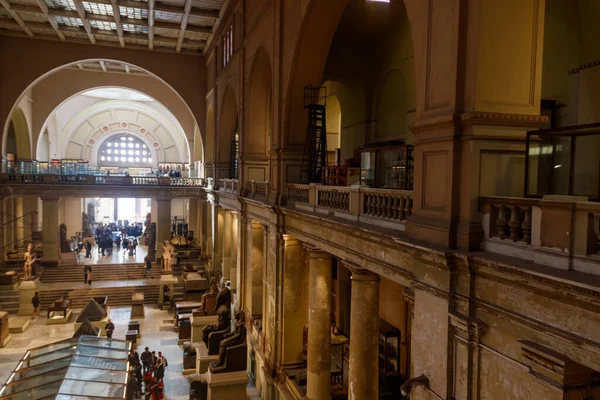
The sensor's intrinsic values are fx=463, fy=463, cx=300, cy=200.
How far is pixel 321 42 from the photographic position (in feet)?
34.0

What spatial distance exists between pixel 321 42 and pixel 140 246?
26132 mm

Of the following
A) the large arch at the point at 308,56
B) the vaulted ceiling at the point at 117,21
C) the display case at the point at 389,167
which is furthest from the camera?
the vaulted ceiling at the point at 117,21

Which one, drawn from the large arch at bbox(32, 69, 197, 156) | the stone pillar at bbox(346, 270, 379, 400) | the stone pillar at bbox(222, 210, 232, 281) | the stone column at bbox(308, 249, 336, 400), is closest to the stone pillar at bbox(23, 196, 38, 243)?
the large arch at bbox(32, 69, 197, 156)

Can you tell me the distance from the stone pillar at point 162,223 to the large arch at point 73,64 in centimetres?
474

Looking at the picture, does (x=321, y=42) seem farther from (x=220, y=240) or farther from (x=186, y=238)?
(x=186, y=238)

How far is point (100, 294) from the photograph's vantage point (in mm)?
21656

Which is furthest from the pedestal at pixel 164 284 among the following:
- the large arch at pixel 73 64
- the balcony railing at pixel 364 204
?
the balcony railing at pixel 364 204

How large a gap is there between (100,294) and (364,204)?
1831 centimetres

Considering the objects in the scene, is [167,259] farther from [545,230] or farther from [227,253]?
[545,230]

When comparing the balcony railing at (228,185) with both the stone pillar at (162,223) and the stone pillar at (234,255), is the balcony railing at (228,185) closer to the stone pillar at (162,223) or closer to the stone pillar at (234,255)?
the stone pillar at (234,255)

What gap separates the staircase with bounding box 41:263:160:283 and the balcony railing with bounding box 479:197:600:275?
21.9 metres

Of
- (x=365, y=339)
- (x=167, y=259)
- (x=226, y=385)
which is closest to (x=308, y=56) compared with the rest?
(x=365, y=339)

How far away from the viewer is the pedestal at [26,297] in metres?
19.6

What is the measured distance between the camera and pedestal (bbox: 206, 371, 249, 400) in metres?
11.0
